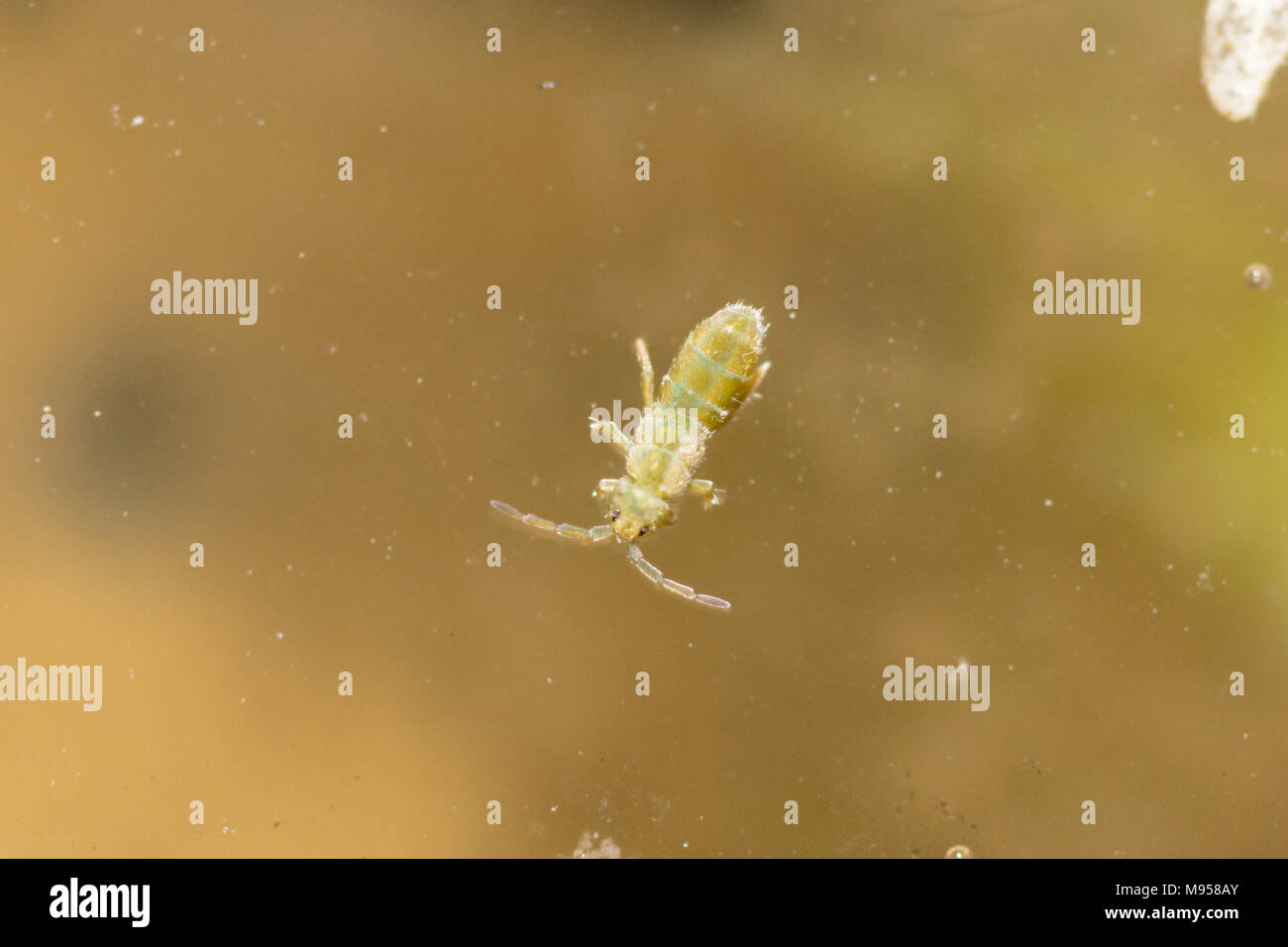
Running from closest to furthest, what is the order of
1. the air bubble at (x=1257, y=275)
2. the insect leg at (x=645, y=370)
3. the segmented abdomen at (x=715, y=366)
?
the segmented abdomen at (x=715, y=366) < the insect leg at (x=645, y=370) < the air bubble at (x=1257, y=275)

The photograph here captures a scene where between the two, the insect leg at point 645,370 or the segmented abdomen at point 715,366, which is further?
the insect leg at point 645,370

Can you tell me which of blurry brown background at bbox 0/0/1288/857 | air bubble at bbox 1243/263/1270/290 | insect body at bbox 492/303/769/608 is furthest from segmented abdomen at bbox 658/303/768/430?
air bubble at bbox 1243/263/1270/290

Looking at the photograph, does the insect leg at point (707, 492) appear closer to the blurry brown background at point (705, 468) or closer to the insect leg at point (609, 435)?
the blurry brown background at point (705, 468)

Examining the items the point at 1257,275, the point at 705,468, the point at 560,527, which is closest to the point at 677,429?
the point at 705,468

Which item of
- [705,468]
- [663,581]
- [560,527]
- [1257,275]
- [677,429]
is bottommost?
[663,581]

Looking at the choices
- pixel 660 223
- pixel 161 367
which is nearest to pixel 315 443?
pixel 161 367

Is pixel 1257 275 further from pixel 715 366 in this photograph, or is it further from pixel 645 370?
pixel 645 370

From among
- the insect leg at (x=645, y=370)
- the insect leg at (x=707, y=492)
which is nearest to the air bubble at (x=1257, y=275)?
the insect leg at (x=707, y=492)
